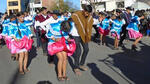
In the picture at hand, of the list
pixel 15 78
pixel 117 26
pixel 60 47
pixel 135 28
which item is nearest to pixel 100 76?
pixel 60 47

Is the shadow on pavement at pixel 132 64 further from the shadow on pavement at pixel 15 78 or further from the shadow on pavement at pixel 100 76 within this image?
the shadow on pavement at pixel 15 78

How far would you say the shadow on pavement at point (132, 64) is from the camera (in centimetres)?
608

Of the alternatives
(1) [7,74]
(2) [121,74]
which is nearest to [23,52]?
(1) [7,74]

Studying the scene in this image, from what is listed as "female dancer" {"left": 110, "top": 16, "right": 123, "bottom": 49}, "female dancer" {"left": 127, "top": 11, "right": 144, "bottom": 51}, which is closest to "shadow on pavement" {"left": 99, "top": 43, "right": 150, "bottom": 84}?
"female dancer" {"left": 127, "top": 11, "right": 144, "bottom": 51}

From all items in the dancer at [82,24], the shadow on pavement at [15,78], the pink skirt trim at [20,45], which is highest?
the dancer at [82,24]

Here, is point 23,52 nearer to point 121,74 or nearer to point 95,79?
point 95,79

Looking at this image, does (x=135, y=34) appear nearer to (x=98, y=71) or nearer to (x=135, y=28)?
(x=135, y=28)

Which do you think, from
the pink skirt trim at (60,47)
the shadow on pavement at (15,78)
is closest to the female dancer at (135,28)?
the pink skirt trim at (60,47)

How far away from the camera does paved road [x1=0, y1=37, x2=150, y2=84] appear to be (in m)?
6.04

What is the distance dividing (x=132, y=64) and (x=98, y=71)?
1350 millimetres

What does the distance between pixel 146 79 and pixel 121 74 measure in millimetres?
692

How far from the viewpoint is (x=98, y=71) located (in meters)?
6.84

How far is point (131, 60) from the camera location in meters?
8.15

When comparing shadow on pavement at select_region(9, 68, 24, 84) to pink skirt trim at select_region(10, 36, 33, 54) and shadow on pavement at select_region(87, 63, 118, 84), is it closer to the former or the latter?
pink skirt trim at select_region(10, 36, 33, 54)
